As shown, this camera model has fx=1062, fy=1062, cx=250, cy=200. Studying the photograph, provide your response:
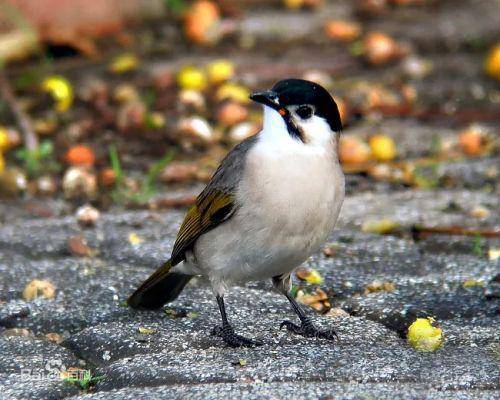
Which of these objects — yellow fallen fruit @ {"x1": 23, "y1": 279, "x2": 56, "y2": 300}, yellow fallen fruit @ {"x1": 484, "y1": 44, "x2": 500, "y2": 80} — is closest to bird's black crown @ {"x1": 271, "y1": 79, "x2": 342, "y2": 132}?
yellow fallen fruit @ {"x1": 23, "y1": 279, "x2": 56, "y2": 300}

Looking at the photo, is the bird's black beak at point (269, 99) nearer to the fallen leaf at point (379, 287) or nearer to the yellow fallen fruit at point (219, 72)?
the fallen leaf at point (379, 287)

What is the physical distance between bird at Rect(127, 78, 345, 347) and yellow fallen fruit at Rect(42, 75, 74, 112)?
3205 millimetres

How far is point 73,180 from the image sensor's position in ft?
21.9

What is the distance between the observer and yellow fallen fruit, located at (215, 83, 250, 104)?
786cm

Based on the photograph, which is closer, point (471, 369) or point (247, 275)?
point (471, 369)

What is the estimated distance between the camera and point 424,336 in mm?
4324

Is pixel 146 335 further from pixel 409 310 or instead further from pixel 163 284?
pixel 409 310

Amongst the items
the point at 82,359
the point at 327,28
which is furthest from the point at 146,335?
the point at 327,28

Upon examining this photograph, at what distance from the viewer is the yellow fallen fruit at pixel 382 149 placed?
7.10 meters

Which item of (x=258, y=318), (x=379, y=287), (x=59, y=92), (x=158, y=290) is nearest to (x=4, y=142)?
(x=59, y=92)

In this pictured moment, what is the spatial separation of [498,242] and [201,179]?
206cm

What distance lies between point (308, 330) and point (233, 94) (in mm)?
3591

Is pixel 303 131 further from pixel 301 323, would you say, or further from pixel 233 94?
pixel 233 94

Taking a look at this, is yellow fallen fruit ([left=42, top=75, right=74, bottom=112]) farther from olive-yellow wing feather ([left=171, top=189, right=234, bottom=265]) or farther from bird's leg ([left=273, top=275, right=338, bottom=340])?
bird's leg ([left=273, top=275, right=338, bottom=340])
